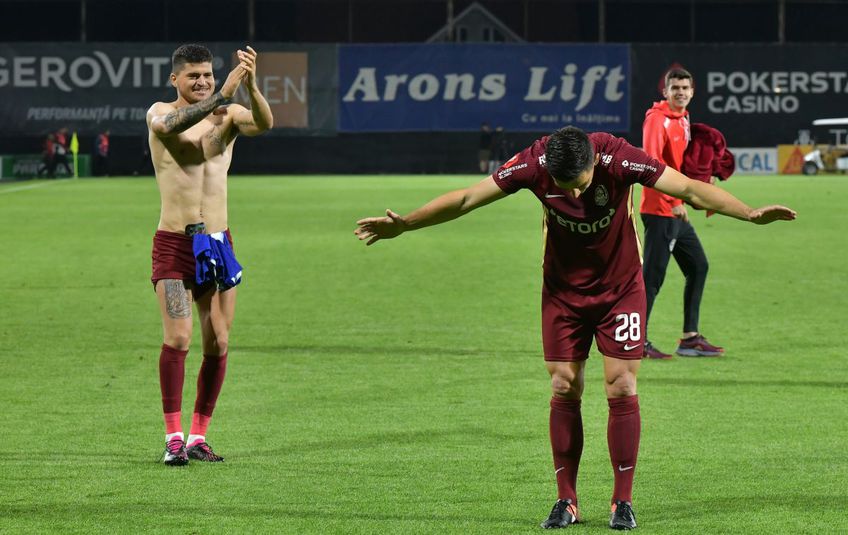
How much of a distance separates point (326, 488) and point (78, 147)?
1990 inches

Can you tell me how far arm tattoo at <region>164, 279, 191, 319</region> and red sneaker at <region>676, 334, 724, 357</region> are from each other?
16.4ft

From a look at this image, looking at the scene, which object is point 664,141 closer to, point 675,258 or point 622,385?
point 675,258

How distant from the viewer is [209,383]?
8211mm

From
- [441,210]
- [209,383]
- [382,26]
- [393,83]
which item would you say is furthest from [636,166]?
[382,26]

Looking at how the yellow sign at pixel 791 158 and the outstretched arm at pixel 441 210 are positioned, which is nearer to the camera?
the outstretched arm at pixel 441 210

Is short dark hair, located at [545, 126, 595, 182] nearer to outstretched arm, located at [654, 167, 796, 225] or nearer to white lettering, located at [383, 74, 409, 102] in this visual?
outstretched arm, located at [654, 167, 796, 225]

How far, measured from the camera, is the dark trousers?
11.8 m

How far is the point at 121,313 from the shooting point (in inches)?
590

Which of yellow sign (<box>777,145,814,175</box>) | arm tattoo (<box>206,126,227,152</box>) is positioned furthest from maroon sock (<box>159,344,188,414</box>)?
yellow sign (<box>777,145,814,175</box>)

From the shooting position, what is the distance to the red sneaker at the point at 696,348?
11.9m

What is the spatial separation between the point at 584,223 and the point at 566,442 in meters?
0.92

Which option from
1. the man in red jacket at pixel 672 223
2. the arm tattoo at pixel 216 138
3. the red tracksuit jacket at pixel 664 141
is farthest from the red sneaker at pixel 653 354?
the arm tattoo at pixel 216 138

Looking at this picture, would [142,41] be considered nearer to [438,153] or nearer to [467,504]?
[438,153]

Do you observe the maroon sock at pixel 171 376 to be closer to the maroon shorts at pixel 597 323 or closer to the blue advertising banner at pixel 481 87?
the maroon shorts at pixel 597 323
